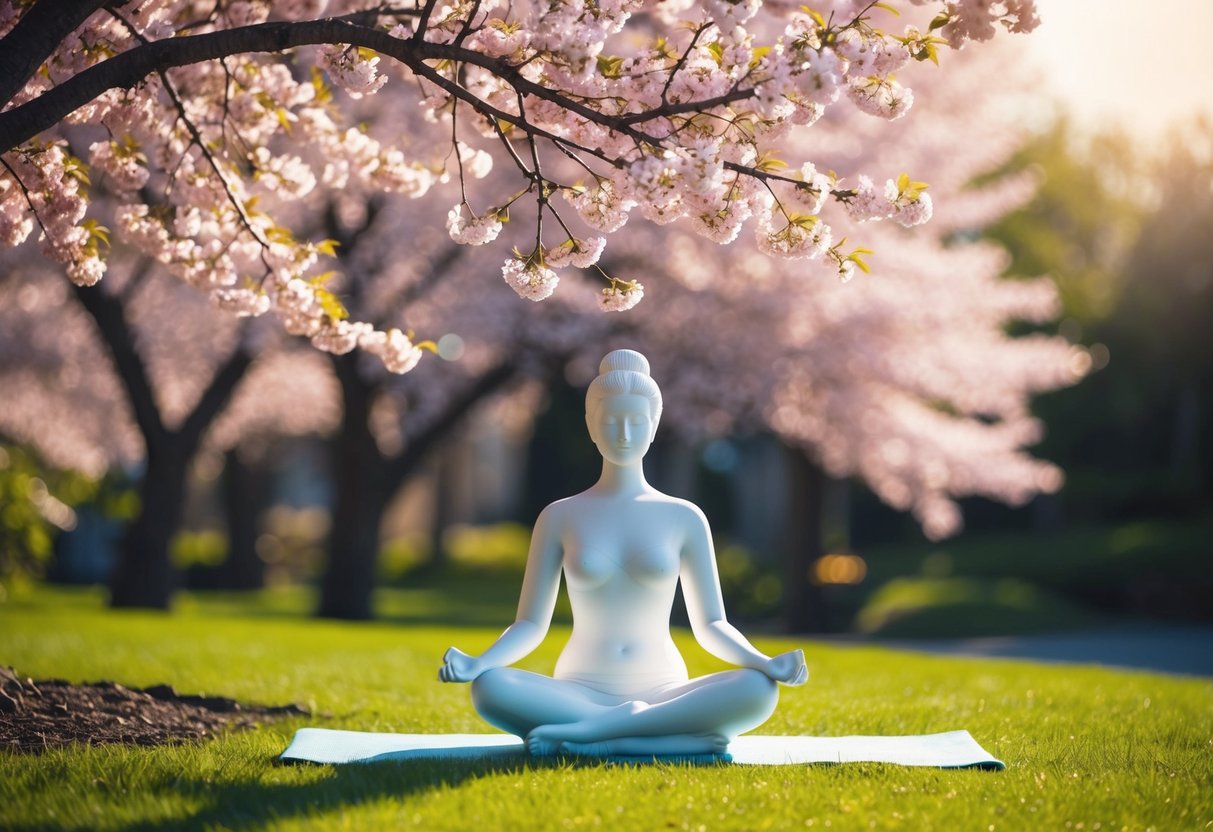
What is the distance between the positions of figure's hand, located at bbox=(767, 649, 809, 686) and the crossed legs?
0.13 meters

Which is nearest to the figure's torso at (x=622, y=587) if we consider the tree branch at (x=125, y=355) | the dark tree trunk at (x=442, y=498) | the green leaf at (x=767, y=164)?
the green leaf at (x=767, y=164)

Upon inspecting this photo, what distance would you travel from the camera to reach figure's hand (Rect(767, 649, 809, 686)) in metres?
5.38

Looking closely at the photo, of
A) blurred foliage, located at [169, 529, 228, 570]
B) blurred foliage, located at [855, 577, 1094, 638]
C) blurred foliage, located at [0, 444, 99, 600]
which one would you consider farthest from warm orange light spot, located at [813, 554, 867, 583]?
blurred foliage, located at [169, 529, 228, 570]

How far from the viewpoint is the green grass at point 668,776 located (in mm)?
4691

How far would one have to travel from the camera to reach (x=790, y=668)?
17.7 ft

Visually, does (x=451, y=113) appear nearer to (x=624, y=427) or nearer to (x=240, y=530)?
(x=624, y=427)

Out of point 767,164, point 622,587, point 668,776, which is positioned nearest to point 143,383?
point 622,587

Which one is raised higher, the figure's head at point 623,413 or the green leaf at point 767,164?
the green leaf at point 767,164

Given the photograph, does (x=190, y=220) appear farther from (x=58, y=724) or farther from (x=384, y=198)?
(x=384, y=198)

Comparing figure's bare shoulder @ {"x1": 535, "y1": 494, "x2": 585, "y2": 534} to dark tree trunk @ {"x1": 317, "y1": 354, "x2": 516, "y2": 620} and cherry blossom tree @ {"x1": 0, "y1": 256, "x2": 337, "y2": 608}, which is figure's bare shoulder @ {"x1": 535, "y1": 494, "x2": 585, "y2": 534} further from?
dark tree trunk @ {"x1": 317, "y1": 354, "x2": 516, "y2": 620}

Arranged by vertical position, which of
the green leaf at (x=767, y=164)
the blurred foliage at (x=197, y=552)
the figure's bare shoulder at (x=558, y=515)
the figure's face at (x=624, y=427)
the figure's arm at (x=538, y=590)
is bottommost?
the blurred foliage at (x=197, y=552)

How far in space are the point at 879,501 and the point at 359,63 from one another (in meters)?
33.0

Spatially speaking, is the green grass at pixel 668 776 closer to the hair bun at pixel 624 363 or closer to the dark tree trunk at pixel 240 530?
the hair bun at pixel 624 363

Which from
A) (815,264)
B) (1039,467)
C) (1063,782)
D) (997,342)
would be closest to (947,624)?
(1039,467)
